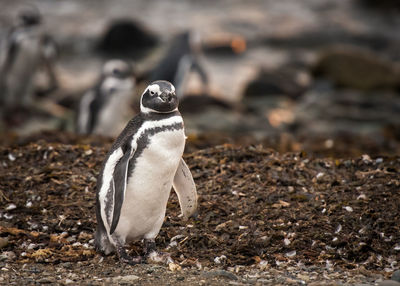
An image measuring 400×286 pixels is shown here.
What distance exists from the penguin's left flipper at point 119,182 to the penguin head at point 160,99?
1.06 feet

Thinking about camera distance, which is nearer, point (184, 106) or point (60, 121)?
point (60, 121)

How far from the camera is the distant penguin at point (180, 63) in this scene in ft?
39.1

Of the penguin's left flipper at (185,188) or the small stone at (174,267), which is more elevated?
the penguin's left flipper at (185,188)

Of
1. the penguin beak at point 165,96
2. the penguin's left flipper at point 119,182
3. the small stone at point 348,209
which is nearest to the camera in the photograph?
the penguin's left flipper at point 119,182

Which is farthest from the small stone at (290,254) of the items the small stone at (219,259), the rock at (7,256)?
the rock at (7,256)

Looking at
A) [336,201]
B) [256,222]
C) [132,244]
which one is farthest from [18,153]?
[336,201]

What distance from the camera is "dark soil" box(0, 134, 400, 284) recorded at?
177 inches

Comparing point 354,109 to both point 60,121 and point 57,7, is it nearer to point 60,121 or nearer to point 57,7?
point 60,121

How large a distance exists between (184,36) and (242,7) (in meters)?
15.1

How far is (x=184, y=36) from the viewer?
13.6 metres

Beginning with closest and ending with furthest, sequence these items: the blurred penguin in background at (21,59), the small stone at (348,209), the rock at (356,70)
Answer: the small stone at (348,209) → the blurred penguin in background at (21,59) → the rock at (356,70)

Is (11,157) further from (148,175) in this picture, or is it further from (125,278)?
(125,278)

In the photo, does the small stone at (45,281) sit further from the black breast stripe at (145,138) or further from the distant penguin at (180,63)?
the distant penguin at (180,63)

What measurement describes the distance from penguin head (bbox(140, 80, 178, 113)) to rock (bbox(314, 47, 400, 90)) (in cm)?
1138
